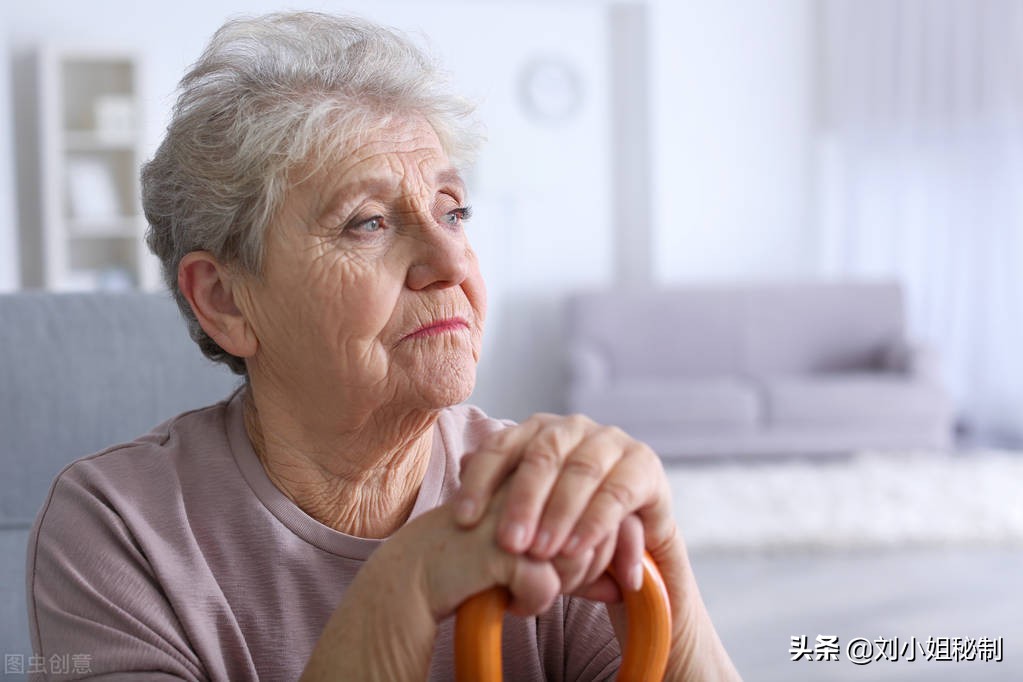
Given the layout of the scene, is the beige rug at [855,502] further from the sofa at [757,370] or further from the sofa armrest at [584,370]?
the sofa armrest at [584,370]

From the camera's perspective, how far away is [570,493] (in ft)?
2.46

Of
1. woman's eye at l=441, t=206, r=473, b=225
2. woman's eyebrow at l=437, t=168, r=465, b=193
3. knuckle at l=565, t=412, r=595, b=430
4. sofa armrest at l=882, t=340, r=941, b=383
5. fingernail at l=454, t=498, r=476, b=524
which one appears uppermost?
woman's eyebrow at l=437, t=168, r=465, b=193

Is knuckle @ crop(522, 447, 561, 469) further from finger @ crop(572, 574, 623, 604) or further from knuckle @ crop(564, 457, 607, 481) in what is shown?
finger @ crop(572, 574, 623, 604)

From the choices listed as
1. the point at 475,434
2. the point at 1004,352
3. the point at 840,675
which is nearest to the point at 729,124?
the point at 1004,352

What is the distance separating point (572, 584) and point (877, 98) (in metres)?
6.64

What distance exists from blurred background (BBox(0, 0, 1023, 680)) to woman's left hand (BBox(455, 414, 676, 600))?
5.37 meters

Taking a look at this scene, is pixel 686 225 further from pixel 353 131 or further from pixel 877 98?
pixel 353 131

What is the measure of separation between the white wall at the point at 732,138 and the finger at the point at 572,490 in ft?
19.5

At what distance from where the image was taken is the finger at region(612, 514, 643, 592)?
0.79m

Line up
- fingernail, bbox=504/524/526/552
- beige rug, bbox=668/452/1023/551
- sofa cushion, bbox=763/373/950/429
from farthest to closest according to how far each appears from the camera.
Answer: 1. sofa cushion, bbox=763/373/950/429
2. beige rug, bbox=668/452/1023/551
3. fingernail, bbox=504/524/526/552

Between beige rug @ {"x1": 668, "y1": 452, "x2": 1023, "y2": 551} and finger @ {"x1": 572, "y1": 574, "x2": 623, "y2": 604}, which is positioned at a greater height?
finger @ {"x1": 572, "y1": 574, "x2": 623, "y2": 604}

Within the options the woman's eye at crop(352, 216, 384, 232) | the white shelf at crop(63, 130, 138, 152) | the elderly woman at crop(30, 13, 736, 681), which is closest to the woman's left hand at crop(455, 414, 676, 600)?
the elderly woman at crop(30, 13, 736, 681)

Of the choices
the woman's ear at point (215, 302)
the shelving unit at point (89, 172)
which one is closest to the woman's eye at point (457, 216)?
the woman's ear at point (215, 302)

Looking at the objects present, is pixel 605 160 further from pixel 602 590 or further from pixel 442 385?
pixel 602 590
